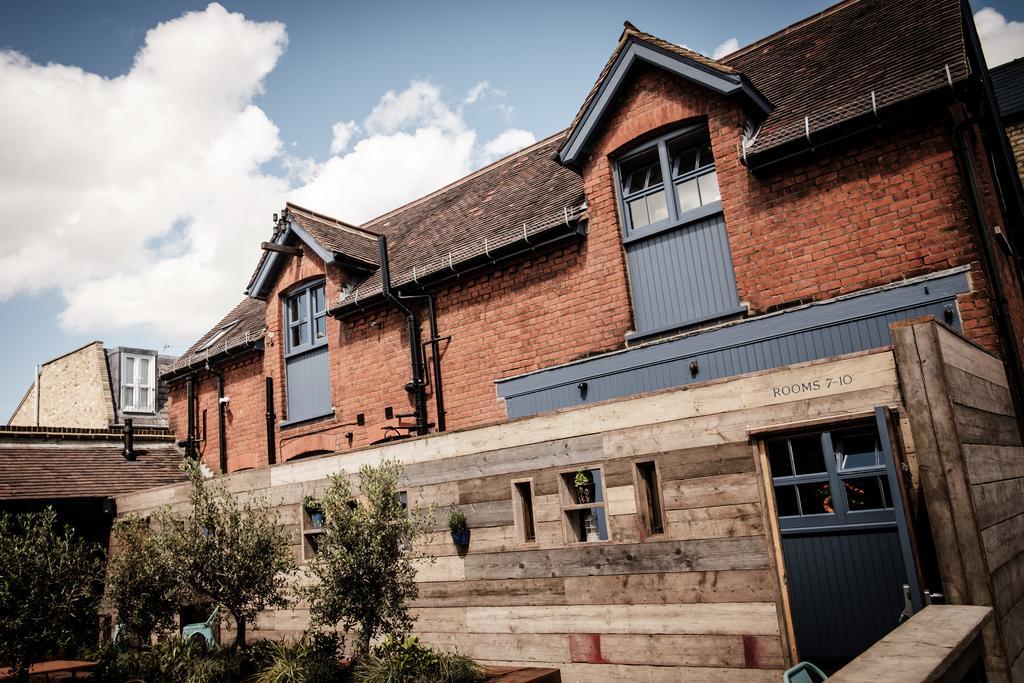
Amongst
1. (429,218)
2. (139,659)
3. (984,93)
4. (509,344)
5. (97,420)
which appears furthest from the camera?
(97,420)

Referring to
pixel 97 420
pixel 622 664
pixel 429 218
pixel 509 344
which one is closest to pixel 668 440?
pixel 622 664

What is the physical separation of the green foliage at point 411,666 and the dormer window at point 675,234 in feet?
16.1

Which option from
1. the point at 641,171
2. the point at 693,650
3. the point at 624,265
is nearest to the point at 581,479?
the point at 693,650

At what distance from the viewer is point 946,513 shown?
16.5 ft

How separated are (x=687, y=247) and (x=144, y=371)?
27.0m

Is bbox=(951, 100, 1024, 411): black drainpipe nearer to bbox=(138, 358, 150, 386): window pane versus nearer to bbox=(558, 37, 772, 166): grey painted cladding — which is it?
bbox=(558, 37, 772, 166): grey painted cladding

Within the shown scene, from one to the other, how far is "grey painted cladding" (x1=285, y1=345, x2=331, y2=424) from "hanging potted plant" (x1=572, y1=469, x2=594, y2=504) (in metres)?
7.42

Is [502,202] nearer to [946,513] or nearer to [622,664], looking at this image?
[622,664]

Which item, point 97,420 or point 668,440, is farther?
point 97,420

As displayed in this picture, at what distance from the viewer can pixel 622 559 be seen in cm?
687

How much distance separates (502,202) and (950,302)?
25.9 ft

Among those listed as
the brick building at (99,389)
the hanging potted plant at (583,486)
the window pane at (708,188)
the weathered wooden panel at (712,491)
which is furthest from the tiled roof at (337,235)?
the brick building at (99,389)

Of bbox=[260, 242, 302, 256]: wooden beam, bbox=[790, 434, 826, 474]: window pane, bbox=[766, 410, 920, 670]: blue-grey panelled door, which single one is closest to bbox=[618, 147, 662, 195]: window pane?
bbox=[790, 434, 826, 474]: window pane

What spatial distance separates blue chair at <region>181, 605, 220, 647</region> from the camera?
9.60 m
